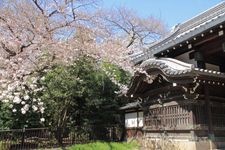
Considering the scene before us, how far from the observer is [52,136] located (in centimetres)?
1714

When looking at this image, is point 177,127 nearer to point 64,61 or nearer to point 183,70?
point 183,70

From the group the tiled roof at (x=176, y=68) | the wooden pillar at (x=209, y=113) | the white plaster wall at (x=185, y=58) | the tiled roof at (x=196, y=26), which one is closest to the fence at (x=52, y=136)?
the tiled roof at (x=196, y=26)

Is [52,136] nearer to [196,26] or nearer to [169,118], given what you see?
[169,118]

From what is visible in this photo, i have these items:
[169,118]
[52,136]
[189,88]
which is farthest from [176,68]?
[52,136]

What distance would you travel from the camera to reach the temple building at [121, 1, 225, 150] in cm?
975

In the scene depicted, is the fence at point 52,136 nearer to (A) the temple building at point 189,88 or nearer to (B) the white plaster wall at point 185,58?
(A) the temple building at point 189,88

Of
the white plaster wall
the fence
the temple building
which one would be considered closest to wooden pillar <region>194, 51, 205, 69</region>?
the temple building

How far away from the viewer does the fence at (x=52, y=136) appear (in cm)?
1636

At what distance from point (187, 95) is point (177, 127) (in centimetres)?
A: 121

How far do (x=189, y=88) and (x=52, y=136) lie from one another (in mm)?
9396

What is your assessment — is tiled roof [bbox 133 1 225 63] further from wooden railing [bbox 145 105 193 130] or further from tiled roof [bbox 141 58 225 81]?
wooden railing [bbox 145 105 193 130]

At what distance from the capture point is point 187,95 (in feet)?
33.5

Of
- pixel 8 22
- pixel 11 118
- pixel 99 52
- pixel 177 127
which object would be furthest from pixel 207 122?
pixel 11 118

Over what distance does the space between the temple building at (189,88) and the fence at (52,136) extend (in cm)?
619
